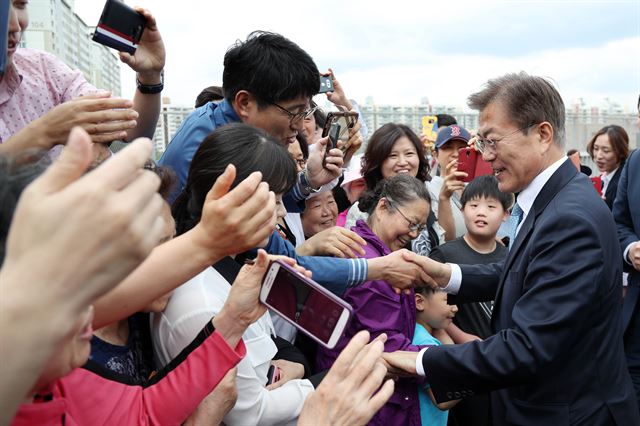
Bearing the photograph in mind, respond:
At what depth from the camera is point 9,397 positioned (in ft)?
2.23

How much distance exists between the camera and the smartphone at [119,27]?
220 centimetres

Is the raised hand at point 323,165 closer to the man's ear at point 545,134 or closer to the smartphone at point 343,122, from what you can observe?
the smartphone at point 343,122

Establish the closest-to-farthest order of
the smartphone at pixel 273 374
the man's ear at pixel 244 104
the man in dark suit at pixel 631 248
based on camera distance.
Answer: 1. the smartphone at pixel 273 374
2. the man's ear at pixel 244 104
3. the man in dark suit at pixel 631 248

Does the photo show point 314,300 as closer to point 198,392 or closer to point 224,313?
point 224,313

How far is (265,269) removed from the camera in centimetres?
159

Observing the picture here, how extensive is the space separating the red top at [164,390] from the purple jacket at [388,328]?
109cm

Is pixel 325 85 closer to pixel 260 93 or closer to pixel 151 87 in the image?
pixel 260 93

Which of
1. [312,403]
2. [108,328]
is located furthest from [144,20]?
[312,403]

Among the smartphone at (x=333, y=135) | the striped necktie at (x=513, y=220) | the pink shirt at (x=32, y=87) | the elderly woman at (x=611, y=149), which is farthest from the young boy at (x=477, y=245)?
the elderly woman at (x=611, y=149)

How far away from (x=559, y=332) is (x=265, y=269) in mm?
1109

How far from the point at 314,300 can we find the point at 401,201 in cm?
145

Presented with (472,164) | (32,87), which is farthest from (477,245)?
(32,87)

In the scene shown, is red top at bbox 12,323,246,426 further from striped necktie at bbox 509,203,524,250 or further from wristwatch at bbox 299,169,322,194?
striped necktie at bbox 509,203,524,250

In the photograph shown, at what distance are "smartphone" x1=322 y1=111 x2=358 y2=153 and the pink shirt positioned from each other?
1.29 m
